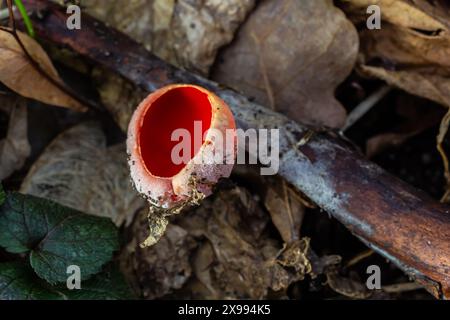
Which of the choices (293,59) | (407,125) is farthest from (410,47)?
(293,59)

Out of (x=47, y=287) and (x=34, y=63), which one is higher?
(x=34, y=63)

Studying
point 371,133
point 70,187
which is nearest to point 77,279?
point 70,187

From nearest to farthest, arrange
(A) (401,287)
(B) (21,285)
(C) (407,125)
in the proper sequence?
(B) (21,285) < (A) (401,287) < (C) (407,125)

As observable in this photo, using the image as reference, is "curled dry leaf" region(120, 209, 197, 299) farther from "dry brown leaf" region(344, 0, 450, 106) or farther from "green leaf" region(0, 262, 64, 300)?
"dry brown leaf" region(344, 0, 450, 106)

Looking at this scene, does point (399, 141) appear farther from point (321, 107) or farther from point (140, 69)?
point (140, 69)

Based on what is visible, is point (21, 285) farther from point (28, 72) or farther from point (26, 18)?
point (26, 18)

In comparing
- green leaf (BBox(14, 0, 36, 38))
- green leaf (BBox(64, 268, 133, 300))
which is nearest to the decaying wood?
green leaf (BBox(14, 0, 36, 38))
